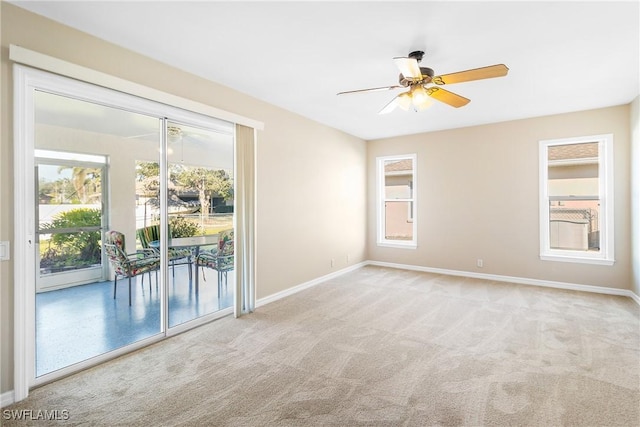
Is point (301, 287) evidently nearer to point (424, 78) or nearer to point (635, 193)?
point (424, 78)

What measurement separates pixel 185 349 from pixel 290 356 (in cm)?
100

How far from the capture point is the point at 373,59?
116 inches

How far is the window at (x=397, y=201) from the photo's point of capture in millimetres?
6230

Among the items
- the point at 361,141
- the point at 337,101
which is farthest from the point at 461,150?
the point at 337,101

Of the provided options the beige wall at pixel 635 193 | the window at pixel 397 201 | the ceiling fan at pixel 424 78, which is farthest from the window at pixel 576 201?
the ceiling fan at pixel 424 78

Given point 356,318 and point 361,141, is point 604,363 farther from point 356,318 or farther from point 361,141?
point 361,141

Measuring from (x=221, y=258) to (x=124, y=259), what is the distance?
3.57 ft

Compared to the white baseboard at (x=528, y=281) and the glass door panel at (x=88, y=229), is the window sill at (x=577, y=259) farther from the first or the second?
the glass door panel at (x=88, y=229)

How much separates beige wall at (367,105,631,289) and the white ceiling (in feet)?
3.21

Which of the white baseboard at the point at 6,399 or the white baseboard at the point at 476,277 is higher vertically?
the white baseboard at the point at 476,277

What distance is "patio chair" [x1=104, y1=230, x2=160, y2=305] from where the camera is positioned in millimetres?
3021

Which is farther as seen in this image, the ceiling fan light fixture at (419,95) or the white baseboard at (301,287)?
the white baseboard at (301,287)

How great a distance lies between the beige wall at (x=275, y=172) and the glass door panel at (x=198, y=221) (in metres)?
0.40

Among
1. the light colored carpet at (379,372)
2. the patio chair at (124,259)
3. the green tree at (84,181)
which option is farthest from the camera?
the patio chair at (124,259)
